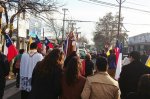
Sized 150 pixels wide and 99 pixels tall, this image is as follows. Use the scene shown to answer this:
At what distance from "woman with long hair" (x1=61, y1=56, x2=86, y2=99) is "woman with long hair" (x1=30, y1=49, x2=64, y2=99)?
0.61 ft

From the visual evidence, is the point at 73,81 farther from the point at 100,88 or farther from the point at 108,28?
the point at 108,28

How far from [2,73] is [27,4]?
19.5m

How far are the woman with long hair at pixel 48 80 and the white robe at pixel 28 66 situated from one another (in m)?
3.25

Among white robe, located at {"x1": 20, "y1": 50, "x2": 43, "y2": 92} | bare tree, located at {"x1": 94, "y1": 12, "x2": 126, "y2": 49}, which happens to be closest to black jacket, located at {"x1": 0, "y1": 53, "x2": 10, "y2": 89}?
white robe, located at {"x1": 20, "y1": 50, "x2": 43, "y2": 92}

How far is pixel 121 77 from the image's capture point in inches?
358

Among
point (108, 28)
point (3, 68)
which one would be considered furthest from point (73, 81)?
point (108, 28)

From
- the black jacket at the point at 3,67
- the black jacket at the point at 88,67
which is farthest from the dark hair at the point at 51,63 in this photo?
the black jacket at the point at 88,67

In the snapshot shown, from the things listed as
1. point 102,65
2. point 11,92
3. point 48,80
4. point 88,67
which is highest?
point 102,65

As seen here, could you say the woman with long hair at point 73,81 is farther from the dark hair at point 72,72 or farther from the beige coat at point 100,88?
the beige coat at point 100,88

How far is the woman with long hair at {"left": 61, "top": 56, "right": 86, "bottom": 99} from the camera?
6797 millimetres

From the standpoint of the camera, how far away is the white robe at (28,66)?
10367 mm

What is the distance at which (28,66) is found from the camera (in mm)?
10500

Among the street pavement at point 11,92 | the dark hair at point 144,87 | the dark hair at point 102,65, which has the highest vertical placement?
the dark hair at point 102,65

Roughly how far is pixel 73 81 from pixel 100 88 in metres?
0.47
